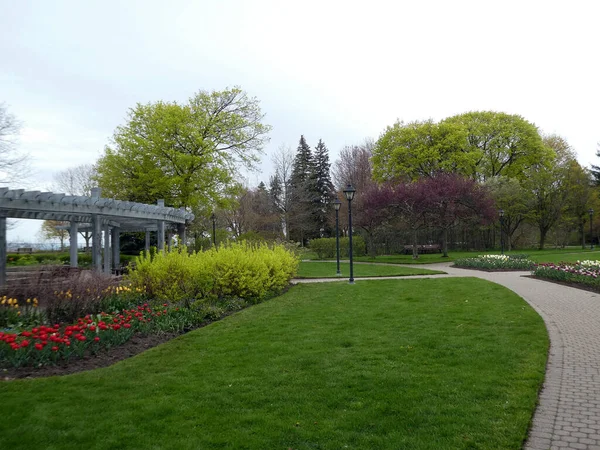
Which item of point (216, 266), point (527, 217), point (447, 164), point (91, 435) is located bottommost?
point (91, 435)

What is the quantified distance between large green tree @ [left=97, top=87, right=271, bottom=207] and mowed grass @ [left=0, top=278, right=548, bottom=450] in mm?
18587

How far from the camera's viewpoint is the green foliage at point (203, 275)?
9914 mm

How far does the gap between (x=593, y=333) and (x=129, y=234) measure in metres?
29.5

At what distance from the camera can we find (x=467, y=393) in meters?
4.42

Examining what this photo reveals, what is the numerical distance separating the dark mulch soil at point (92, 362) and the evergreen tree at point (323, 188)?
124 feet

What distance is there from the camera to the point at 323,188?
1896 inches

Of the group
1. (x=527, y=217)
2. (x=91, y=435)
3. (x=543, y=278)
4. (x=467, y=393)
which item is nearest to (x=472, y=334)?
(x=467, y=393)

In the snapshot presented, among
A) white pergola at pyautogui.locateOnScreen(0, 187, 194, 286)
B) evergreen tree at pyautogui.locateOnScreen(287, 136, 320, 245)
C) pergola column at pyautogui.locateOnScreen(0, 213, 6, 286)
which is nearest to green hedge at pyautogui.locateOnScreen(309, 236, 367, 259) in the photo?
evergreen tree at pyautogui.locateOnScreen(287, 136, 320, 245)

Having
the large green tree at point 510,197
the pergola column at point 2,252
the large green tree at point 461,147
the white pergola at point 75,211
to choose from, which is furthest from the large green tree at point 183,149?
the large green tree at point 510,197

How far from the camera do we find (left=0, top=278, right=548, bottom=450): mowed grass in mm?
3584

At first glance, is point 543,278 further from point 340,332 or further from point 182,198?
point 182,198

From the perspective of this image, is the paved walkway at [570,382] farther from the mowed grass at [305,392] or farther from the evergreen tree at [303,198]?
the evergreen tree at [303,198]

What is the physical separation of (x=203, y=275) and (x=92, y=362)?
460cm

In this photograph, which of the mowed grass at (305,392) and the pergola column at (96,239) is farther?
the pergola column at (96,239)
